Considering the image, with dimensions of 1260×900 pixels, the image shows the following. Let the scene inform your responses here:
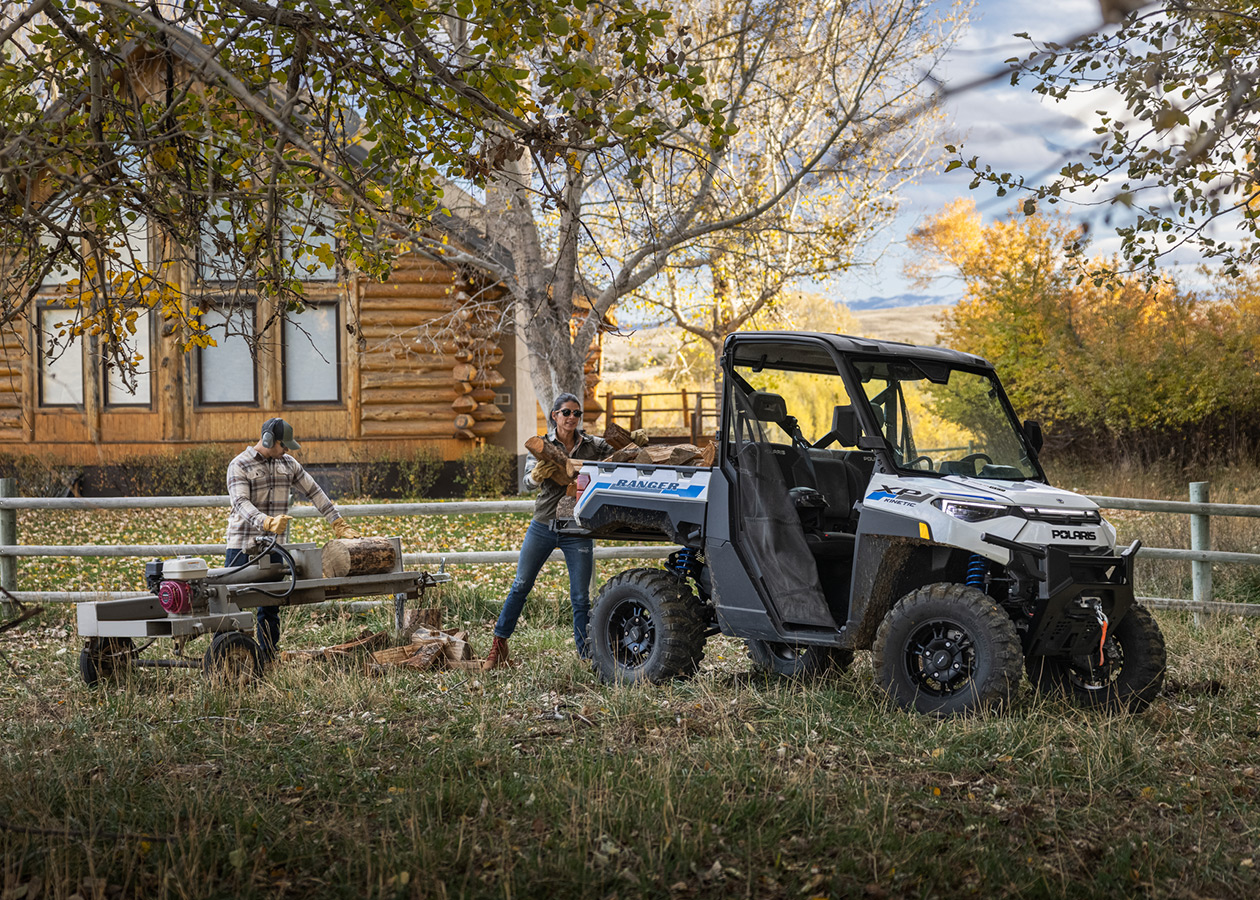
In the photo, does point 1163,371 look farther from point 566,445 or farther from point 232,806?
point 232,806

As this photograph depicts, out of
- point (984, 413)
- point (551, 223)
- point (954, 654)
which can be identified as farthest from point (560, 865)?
point (551, 223)

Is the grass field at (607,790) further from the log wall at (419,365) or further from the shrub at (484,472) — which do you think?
the log wall at (419,365)


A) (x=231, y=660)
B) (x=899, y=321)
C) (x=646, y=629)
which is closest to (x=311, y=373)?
(x=231, y=660)

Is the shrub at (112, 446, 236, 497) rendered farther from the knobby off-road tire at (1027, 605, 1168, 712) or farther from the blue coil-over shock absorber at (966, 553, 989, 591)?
the knobby off-road tire at (1027, 605, 1168, 712)

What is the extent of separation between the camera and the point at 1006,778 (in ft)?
16.2

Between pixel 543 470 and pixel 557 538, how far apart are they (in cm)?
52

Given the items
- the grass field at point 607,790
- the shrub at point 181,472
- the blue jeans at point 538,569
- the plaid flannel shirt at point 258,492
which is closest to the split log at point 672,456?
the blue jeans at point 538,569

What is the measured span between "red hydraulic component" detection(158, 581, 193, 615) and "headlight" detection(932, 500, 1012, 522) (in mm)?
4483

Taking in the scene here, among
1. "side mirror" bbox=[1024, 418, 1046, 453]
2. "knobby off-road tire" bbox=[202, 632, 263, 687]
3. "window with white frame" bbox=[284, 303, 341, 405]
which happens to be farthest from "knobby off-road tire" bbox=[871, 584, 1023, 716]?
"window with white frame" bbox=[284, 303, 341, 405]

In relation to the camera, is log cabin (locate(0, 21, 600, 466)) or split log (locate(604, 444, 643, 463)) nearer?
split log (locate(604, 444, 643, 463))

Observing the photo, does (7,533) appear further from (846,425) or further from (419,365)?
(419,365)

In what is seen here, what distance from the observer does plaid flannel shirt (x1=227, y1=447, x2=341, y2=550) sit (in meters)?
8.09

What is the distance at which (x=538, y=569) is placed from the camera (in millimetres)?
7797

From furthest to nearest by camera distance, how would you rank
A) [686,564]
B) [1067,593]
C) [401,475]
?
[401,475] → [686,564] → [1067,593]
